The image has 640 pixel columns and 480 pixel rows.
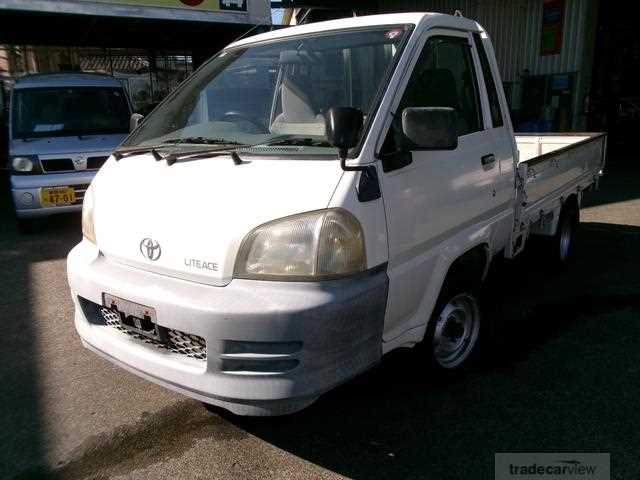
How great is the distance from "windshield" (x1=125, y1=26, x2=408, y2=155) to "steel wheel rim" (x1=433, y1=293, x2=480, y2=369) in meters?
1.22

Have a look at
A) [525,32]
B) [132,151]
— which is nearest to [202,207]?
[132,151]

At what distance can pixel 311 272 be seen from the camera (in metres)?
2.07

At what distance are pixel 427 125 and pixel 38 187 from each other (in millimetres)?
5501

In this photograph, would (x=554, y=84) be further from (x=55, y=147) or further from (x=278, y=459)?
(x=278, y=459)

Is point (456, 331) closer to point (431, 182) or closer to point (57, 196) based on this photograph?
point (431, 182)

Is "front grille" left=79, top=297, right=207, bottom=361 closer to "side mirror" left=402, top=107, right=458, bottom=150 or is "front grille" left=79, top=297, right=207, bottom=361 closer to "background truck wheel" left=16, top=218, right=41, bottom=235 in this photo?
"side mirror" left=402, top=107, right=458, bottom=150

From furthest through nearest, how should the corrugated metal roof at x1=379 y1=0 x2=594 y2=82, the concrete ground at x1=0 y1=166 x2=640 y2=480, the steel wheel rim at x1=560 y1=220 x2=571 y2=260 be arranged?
the corrugated metal roof at x1=379 y1=0 x2=594 y2=82 < the steel wheel rim at x1=560 y1=220 x2=571 y2=260 < the concrete ground at x1=0 y1=166 x2=640 y2=480

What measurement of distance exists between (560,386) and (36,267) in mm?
5060

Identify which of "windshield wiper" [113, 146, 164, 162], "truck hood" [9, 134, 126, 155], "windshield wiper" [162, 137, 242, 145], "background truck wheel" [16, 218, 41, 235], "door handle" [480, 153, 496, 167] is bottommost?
"background truck wheel" [16, 218, 41, 235]

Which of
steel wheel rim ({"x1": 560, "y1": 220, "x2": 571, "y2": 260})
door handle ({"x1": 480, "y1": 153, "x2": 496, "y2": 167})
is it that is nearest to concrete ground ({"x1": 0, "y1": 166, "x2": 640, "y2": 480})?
door handle ({"x1": 480, "y1": 153, "x2": 496, "y2": 167})

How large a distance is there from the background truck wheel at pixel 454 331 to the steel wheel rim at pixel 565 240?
2243mm

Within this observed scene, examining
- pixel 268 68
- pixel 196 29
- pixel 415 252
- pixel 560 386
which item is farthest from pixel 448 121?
pixel 196 29

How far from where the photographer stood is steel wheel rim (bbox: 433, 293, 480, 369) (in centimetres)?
294

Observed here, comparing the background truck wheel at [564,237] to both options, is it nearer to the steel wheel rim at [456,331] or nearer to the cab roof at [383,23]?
the steel wheel rim at [456,331]
